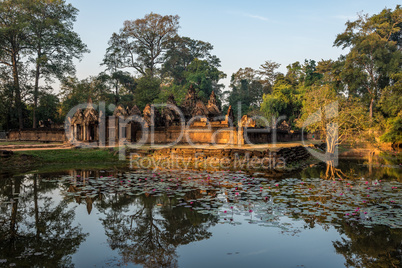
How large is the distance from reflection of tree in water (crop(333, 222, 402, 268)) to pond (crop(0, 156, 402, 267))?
0.05 feet

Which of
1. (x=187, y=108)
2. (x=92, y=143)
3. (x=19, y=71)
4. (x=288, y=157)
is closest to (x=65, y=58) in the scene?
(x=19, y=71)

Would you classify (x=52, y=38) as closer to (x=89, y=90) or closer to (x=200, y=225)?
(x=89, y=90)

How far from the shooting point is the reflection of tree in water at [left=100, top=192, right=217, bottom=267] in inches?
172

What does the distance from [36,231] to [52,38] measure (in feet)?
114

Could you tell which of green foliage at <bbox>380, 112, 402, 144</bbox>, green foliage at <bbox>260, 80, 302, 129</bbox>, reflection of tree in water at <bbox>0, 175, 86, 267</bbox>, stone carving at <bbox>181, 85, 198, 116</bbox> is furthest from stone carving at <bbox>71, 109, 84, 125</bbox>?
green foliage at <bbox>260, 80, 302, 129</bbox>

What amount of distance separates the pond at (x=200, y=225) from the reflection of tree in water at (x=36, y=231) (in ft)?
0.05

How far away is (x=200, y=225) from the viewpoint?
5691 mm

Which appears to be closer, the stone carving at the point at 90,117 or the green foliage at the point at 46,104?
the stone carving at the point at 90,117

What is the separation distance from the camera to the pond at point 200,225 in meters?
4.28

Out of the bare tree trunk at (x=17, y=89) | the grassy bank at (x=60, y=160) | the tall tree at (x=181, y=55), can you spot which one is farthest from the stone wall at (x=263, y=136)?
the tall tree at (x=181, y=55)

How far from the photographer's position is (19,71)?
111ft

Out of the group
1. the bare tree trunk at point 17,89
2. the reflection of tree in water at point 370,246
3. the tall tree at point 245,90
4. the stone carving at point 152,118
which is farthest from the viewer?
the tall tree at point 245,90

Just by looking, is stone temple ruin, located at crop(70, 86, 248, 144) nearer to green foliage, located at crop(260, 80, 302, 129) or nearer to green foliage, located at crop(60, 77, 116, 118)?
green foliage, located at crop(60, 77, 116, 118)

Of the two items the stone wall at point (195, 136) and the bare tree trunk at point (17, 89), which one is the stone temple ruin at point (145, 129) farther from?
the bare tree trunk at point (17, 89)
